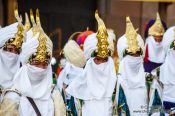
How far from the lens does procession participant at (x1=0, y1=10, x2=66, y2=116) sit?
6535 mm

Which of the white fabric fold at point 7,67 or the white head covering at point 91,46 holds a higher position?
the white head covering at point 91,46

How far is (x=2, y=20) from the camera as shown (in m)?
15.3

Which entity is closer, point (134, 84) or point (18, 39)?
point (18, 39)

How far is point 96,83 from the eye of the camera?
783cm

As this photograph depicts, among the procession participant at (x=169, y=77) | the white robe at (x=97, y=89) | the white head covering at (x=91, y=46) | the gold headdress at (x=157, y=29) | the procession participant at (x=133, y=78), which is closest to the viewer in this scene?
the white robe at (x=97, y=89)

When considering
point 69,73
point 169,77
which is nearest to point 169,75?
point 169,77

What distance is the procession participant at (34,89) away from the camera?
21.4 feet

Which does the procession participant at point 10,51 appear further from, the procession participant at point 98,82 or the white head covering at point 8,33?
the procession participant at point 98,82

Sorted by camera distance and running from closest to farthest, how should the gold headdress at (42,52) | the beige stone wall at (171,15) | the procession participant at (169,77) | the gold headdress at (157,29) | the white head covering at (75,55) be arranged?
the gold headdress at (42,52) → the procession participant at (169,77) → the white head covering at (75,55) → the gold headdress at (157,29) → the beige stone wall at (171,15)

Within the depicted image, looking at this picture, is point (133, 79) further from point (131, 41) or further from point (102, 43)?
point (102, 43)

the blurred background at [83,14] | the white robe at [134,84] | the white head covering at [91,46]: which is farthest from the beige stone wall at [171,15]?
the white head covering at [91,46]

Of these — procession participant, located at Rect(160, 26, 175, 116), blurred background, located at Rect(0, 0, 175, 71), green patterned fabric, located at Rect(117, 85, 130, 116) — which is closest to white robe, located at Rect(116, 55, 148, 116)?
green patterned fabric, located at Rect(117, 85, 130, 116)

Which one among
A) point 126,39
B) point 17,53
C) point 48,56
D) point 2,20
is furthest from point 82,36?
point 2,20

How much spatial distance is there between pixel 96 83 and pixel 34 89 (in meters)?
1.33
